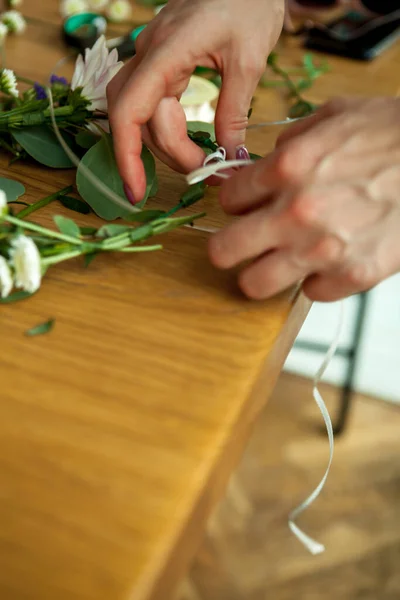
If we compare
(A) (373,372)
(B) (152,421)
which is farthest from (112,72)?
(A) (373,372)

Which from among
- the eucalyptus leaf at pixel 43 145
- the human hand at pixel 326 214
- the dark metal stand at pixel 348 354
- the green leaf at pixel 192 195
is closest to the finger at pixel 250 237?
the human hand at pixel 326 214

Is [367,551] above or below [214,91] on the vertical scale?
below

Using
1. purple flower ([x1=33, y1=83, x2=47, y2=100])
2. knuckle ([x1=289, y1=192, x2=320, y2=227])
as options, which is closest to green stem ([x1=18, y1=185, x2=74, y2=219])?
purple flower ([x1=33, y1=83, x2=47, y2=100])

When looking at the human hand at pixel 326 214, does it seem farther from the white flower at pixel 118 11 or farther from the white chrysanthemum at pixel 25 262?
the white flower at pixel 118 11

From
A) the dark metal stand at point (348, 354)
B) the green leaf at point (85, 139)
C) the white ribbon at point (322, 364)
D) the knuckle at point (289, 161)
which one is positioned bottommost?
the dark metal stand at point (348, 354)

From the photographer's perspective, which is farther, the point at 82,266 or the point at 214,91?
the point at 214,91

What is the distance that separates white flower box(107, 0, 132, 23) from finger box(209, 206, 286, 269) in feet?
2.43

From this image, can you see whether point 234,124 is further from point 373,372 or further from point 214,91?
point 373,372

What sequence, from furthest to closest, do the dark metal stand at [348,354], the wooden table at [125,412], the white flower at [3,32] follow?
the dark metal stand at [348,354] → the white flower at [3,32] → the wooden table at [125,412]

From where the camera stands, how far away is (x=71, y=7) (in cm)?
109

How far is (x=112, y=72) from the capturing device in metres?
0.60

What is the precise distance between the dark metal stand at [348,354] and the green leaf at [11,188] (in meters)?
0.96

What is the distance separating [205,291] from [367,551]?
37.6 inches

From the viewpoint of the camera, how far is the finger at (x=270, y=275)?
0.45 meters
